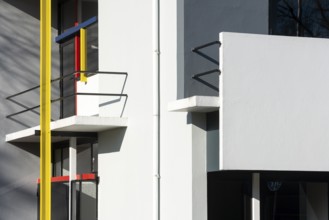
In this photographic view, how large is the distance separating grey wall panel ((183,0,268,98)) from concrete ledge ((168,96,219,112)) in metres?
0.30

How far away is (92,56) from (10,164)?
9.63ft

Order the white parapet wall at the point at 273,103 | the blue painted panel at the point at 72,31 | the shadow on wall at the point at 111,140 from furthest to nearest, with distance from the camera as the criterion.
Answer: the blue painted panel at the point at 72,31 < the shadow on wall at the point at 111,140 < the white parapet wall at the point at 273,103

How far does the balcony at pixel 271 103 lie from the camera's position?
12.2 meters

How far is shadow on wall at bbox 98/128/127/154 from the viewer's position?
15172 millimetres

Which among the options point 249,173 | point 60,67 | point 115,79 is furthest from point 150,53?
point 60,67

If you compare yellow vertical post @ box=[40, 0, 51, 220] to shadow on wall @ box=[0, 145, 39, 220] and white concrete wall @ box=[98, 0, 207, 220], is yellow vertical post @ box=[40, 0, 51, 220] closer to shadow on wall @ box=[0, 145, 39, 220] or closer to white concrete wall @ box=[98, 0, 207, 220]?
white concrete wall @ box=[98, 0, 207, 220]

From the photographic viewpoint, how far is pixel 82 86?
1664 centimetres

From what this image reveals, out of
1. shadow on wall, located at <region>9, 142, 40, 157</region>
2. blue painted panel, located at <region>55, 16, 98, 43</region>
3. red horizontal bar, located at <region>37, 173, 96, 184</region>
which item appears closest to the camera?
red horizontal bar, located at <region>37, 173, 96, 184</region>

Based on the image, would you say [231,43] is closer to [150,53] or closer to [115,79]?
[150,53]

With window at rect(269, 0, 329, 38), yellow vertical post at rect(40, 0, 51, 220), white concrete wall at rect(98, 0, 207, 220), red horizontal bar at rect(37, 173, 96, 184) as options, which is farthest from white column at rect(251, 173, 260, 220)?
red horizontal bar at rect(37, 173, 96, 184)

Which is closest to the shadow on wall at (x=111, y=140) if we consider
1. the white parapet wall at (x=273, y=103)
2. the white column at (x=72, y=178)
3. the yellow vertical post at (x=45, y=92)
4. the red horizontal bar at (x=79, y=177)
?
the red horizontal bar at (x=79, y=177)

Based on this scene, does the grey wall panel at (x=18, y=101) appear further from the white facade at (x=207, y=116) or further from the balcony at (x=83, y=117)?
the white facade at (x=207, y=116)

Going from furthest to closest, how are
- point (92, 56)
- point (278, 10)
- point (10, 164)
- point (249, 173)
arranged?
point (10, 164) < point (92, 56) < point (278, 10) < point (249, 173)

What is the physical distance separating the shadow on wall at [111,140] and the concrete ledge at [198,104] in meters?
2.56
